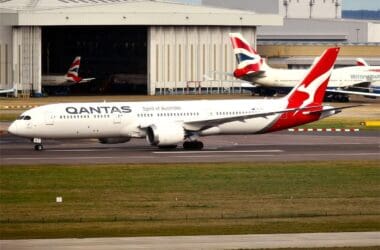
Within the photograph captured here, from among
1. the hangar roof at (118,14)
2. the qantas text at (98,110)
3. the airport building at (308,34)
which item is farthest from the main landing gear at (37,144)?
the airport building at (308,34)

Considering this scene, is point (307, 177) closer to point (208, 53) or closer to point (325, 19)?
point (208, 53)

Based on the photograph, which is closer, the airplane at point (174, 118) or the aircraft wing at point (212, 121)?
the airplane at point (174, 118)

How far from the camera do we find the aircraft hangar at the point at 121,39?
12338cm

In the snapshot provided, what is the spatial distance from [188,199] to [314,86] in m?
23.5

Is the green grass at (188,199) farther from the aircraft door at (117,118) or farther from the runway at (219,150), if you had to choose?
the aircraft door at (117,118)

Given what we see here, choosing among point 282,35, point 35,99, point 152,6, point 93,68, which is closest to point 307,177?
point 35,99

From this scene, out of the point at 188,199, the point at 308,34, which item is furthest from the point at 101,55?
the point at 188,199

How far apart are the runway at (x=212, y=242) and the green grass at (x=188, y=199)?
4.52 ft

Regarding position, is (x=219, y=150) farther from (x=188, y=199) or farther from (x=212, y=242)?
(x=212, y=242)

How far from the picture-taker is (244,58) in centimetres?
11631

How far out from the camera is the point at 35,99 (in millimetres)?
117375

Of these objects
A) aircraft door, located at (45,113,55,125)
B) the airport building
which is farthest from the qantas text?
the airport building

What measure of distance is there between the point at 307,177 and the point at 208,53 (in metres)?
84.0

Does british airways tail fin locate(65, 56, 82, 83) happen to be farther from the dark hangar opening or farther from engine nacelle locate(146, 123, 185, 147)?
engine nacelle locate(146, 123, 185, 147)
